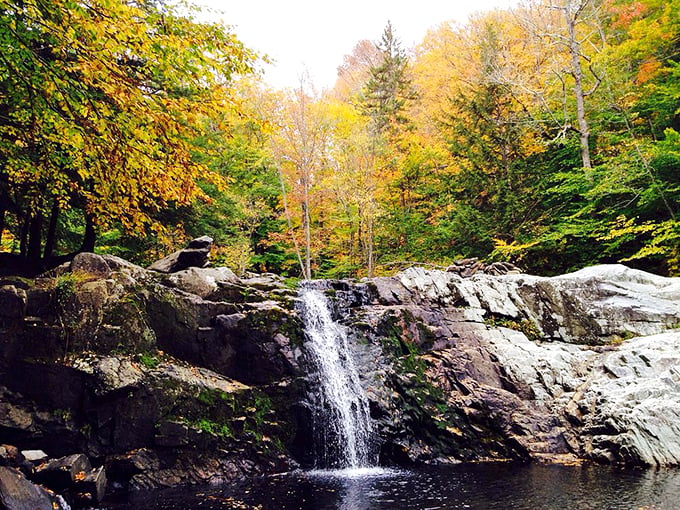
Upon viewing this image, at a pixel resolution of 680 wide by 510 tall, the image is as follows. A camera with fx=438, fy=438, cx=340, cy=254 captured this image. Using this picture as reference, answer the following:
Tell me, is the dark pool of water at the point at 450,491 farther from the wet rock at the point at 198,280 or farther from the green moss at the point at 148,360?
the wet rock at the point at 198,280

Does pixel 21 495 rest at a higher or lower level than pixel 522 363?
lower

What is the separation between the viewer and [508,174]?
16.3 metres

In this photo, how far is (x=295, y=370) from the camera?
9.65 meters

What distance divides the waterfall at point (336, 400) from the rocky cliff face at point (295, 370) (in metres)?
0.30

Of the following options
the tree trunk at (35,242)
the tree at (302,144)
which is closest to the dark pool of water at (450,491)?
the tree trunk at (35,242)

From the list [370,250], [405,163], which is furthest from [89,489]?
[405,163]

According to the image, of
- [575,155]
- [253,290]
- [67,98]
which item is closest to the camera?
Answer: [67,98]

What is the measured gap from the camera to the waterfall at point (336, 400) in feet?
29.6

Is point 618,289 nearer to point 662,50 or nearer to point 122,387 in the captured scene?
point 662,50

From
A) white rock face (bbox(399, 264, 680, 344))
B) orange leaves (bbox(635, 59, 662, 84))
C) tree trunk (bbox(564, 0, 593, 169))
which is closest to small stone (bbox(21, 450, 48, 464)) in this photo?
white rock face (bbox(399, 264, 680, 344))

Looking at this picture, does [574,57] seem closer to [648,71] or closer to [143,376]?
[648,71]

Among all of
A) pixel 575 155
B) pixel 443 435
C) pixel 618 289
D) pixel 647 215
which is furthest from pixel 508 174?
pixel 443 435

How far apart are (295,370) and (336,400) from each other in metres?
1.10

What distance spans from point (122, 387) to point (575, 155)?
16756mm
